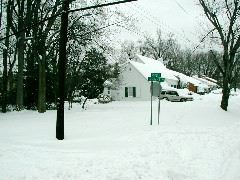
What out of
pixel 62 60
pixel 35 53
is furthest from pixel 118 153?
pixel 35 53

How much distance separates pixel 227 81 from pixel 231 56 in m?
2.31

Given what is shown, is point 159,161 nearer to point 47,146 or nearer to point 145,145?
point 145,145

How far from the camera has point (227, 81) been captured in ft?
103

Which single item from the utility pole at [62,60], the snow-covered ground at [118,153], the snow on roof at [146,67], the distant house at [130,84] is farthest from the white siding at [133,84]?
the utility pole at [62,60]

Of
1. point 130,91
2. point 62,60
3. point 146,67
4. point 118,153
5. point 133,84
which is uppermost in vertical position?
point 146,67

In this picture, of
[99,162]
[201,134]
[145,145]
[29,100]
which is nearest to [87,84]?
[29,100]

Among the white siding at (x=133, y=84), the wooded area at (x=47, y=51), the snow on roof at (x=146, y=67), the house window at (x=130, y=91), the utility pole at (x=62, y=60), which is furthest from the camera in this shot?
the house window at (x=130, y=91)

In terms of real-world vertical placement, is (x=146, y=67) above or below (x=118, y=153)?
above

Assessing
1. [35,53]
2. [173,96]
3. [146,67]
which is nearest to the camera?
[35,53]

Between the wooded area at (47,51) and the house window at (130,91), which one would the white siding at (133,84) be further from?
the wooded area at (47,51)

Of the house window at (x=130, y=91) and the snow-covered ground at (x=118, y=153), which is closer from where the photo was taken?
the snow-covered ground at (x=118, y=153)

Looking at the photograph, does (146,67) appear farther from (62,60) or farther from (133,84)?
(62,60)

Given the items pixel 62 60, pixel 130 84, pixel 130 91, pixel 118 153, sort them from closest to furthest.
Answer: pixel 118 153, pixel 62 60, pixel 130 84, pixel 130 91

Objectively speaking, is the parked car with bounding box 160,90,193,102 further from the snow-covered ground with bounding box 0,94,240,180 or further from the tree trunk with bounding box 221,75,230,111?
the snow-covered ground with bounding box 0,94,240,180
